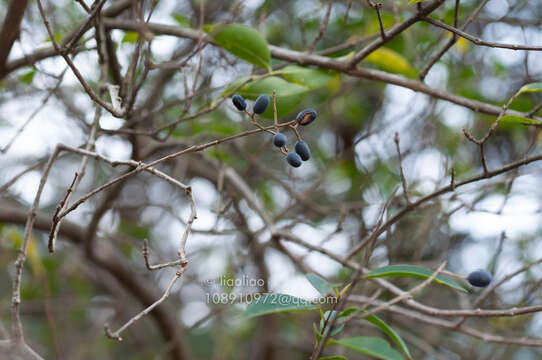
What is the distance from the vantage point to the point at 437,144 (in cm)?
182

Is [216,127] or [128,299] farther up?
[216,127]

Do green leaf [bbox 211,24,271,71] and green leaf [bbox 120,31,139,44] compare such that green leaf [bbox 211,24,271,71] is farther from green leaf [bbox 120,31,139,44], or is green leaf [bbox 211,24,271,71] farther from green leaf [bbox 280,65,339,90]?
green leaf [bbox 120,31,139,44]

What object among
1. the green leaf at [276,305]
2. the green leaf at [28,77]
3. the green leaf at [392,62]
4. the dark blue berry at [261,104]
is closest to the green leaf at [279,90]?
the dark blue berry at [261,104]

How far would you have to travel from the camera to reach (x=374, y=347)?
0.67m

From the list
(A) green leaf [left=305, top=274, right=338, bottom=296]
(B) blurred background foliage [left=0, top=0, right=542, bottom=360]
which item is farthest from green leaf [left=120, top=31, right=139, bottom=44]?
(A) green leaf [left=305, top=274, right=338, bottom=296]

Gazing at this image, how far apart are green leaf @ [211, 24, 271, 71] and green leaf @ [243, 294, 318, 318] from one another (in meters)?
0.48

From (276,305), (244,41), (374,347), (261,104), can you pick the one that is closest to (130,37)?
(244,41)

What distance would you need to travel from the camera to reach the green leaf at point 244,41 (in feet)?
3.13

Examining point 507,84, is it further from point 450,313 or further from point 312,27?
point 450,313

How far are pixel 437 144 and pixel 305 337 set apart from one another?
3.31ft

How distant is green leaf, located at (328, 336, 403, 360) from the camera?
636 mm

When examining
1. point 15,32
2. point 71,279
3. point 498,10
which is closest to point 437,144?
point 498,10

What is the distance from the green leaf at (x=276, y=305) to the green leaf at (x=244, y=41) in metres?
0.48

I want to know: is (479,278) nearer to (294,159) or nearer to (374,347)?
(374,347)
